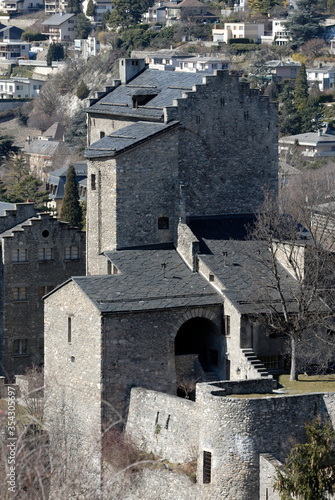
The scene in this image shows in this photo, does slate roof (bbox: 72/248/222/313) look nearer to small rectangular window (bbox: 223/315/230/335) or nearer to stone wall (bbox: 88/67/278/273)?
small rectangular window (bbox: 223/315/230/335)

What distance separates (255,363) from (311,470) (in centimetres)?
750

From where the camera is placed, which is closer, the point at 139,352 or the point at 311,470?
the point at 311,470

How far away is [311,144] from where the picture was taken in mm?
156875

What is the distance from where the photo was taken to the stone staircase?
54.8m

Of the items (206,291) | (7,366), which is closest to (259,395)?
(206,291)

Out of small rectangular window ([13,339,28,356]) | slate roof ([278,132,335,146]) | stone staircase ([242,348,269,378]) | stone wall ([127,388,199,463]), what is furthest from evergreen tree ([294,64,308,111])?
stone wall ([127,388,199,463])

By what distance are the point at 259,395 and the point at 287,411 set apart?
1.78 meters

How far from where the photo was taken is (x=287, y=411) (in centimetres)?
5144

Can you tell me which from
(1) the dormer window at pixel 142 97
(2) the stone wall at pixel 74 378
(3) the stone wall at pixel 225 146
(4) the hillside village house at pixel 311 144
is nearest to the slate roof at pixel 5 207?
(1) the dormer window at pixel 142 97

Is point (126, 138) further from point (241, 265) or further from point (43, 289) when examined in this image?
point (43, 289)

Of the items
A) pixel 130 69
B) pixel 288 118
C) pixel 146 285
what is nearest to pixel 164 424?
pixel 146 285

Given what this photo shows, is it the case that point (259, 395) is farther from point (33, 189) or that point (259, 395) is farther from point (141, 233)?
point (33, 189)

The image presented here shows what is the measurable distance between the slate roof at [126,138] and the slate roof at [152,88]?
0.94 metres

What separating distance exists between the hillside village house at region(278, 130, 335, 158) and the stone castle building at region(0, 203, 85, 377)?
8595cm
